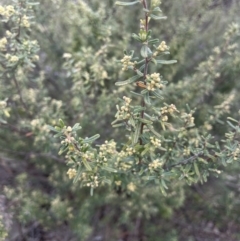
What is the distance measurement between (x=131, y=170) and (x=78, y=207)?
1162 mm

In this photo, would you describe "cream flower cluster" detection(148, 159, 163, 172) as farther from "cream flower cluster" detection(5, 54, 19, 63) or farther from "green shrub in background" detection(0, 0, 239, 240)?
"cream flower cluster" detection(5, 54, 19, 63)

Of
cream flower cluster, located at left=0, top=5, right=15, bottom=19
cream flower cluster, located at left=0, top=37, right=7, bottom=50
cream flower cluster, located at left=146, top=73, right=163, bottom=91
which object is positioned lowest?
cream flower cluster, located at left=0, top=37, right=7, bottom=50

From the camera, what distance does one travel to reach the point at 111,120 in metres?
2.71

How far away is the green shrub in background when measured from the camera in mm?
1694

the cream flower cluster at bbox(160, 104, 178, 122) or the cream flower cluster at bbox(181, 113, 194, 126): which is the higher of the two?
the cream flower cluster at bbox(160, 104, 178, 122)

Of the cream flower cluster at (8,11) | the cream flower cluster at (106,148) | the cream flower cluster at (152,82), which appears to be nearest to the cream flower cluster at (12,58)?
the cream flower cluster at (8,11)

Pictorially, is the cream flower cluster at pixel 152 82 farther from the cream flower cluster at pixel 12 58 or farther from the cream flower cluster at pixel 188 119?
the cream flower cluster at pixel 12 58

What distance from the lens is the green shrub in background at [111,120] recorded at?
1.69 m

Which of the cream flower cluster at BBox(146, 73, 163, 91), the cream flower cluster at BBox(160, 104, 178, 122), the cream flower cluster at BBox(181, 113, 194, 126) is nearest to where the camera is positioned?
the cream flower cluster at BBox(146, 73, 163, 91)

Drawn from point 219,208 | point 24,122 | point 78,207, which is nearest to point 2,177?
point 78,207

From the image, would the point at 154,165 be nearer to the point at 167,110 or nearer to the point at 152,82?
the point at 167,110

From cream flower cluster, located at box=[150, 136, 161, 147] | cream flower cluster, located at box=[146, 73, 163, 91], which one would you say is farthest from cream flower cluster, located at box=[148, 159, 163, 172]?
cream flower cluster, located at box=[146, 73, 163, 91]

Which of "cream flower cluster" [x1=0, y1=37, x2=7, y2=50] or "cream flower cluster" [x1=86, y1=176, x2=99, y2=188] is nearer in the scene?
"cream flower cluster" [x1=86, y1=176, x2=99, y2=188]

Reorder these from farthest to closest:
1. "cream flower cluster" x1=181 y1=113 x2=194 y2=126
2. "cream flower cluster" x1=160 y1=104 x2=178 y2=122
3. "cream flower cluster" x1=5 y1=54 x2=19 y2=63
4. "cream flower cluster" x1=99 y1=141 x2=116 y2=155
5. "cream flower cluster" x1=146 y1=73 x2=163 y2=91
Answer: "cream flower cluster" x1=5 y1=54 x2=19 y2=63, "cream flower cluster" x1=181 y1=113 x2=194 y2=126, "cream flower cluster" x1=99 y1=141 x2=116 y2=155, "cream flower cluster" x1=160 y1=104 x2=178 y2=122, "cream flower cluster" x1=146 y1=73 x2=163 y2=91
